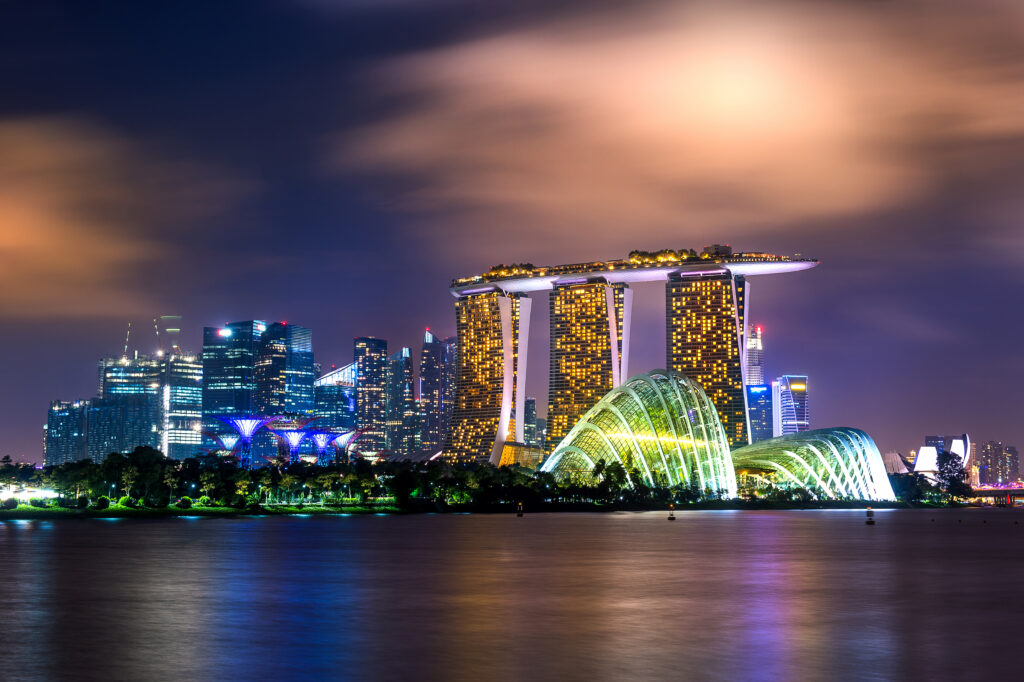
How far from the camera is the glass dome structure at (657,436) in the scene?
186 m

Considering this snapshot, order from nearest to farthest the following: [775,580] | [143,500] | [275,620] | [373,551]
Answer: [275,620] → [775,580] → [373,551] → [143,500]

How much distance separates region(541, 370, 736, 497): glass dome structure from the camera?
186m

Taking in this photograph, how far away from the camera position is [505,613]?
40.2m

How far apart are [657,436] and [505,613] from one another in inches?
5830

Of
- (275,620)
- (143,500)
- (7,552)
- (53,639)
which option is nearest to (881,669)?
(275,620)

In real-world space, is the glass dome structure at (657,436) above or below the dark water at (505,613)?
above

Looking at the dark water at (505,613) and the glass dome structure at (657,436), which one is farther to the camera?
the glass dome structure at (657,436)

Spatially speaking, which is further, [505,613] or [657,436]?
[657,436]

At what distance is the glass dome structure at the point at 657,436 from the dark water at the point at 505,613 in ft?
347

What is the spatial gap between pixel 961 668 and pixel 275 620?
795 inches

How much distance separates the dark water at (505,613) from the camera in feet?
96.5

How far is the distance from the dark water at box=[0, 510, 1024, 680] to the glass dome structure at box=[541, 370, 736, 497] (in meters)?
106

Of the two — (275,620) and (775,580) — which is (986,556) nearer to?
(775,580)

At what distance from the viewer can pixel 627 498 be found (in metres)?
186
